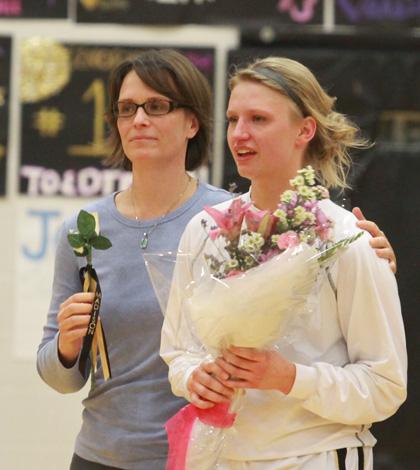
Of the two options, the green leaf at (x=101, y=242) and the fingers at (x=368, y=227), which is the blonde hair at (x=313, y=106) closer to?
the fingers at (x=368, y=227)

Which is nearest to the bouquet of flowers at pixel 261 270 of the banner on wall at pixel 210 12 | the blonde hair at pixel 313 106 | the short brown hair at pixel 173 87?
the blonde hair at pixel 313 106

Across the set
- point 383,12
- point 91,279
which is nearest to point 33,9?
point 383,12

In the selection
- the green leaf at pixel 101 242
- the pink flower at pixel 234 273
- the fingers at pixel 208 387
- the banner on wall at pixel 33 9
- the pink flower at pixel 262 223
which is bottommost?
the fingers at pixel 208 387

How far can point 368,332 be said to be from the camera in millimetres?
1896

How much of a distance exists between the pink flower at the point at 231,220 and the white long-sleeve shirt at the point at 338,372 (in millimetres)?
183

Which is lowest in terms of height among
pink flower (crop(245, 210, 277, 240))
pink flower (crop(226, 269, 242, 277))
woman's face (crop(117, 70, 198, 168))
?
pink flower (crop(226, 269, 242, 277))

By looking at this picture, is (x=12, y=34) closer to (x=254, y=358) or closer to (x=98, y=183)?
(x=98, y=183)

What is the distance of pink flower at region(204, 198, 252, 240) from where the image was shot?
1822 mm

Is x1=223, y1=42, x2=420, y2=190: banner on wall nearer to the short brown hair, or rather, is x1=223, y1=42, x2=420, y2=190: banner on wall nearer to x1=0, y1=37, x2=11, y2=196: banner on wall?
x1=0, y1=37, x2=11, y2=196: banner on wall

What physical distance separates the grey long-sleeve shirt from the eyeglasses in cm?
24

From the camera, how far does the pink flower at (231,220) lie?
1822 millimetres

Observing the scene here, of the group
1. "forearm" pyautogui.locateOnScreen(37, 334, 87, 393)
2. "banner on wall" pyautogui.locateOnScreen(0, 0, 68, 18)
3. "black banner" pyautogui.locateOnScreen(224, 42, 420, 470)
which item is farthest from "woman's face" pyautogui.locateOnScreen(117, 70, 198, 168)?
"banner on wall" pyautogui.locateOnScreen(0, 0, 68, 18)

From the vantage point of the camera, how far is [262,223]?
181 centimetres

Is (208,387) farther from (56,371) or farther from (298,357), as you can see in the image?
(56,371)
